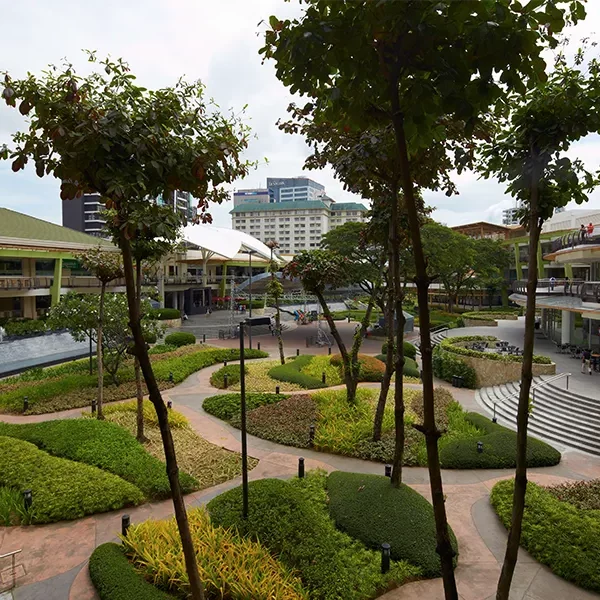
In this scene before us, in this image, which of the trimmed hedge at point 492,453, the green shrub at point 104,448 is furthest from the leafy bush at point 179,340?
the trimmed hedge at point 492,453

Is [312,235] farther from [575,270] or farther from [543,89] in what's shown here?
[543,89]

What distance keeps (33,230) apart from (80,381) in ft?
71.3

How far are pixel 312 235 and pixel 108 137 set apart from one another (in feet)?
408

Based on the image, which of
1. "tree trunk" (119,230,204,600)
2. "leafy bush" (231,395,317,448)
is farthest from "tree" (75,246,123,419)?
"tree trunk" (119,230,204,600)

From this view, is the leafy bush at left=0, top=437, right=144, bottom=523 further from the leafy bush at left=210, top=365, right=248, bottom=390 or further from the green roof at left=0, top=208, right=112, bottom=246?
the green roof at left=0, top=208, right=112, bottom=246

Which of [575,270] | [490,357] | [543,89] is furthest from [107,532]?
[575,270]

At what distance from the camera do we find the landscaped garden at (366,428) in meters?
12.9

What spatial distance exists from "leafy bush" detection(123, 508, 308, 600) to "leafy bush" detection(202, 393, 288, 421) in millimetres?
8472

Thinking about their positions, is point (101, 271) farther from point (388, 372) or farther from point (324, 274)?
point (388, 372)

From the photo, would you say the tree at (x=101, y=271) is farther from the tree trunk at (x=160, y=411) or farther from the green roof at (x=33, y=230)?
the green roof at (x=33, y=230)

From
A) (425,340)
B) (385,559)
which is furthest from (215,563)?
(425,340)

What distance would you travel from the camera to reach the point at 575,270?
3847 centimetres

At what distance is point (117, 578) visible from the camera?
7.29m

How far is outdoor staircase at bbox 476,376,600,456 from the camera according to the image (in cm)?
1464
